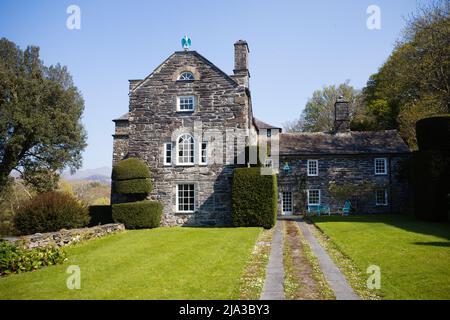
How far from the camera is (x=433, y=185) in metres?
21.5

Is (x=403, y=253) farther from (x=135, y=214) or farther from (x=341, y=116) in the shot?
(x=341, y=116)

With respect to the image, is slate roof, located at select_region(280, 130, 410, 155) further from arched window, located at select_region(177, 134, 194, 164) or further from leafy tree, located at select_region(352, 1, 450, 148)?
arched window, located at select_region(177, 134, 194, 164)

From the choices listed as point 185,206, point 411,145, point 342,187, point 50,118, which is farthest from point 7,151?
point 411,145

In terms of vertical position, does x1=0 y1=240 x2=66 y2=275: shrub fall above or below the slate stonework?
below

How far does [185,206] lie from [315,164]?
12937 millimetres

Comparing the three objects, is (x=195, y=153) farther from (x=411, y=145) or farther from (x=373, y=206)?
(x=411, y=145)

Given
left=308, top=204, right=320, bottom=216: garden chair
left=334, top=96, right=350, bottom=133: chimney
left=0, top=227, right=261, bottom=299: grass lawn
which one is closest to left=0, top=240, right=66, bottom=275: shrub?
left=0, top=227, right=261, bottom=299: grass lawn

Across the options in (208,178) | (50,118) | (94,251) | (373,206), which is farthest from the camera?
(50,118)

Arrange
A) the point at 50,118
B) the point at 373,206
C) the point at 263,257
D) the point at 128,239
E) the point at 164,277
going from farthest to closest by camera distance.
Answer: the point at 50,118, the point at 373,206, the point at 128,239, the point at 263,257, the point at 164,277

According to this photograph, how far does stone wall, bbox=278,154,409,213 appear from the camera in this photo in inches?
1178

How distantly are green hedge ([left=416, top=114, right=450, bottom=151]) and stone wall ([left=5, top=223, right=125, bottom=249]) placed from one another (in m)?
19.7

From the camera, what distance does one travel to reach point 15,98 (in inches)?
1187

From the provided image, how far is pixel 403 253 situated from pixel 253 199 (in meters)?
9.74

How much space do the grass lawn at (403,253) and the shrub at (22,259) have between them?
9641 mm
